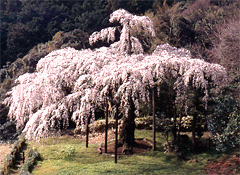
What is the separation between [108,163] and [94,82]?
2499mm

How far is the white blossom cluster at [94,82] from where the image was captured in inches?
263

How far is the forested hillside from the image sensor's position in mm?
16625

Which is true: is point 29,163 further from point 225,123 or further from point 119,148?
point 225,123

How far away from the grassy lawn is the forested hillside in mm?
7130

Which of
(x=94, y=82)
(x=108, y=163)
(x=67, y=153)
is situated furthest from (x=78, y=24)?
(x=108, y=163)

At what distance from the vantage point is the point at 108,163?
24.3 feet

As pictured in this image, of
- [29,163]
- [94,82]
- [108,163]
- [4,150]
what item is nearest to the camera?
[94,82]

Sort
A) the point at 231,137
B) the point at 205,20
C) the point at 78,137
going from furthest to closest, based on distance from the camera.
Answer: the point at 205,20
the point at 78,137
the point at 231,137

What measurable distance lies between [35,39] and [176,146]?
20034 mm

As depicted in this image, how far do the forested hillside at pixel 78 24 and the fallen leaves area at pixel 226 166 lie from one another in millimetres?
8880

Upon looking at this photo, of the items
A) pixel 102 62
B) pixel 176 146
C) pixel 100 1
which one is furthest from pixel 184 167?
pixel 100 1

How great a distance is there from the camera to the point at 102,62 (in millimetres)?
7949

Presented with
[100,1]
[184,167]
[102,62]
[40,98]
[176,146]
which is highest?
[100,1]

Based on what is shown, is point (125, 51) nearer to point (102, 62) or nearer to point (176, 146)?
point (102, 62)
